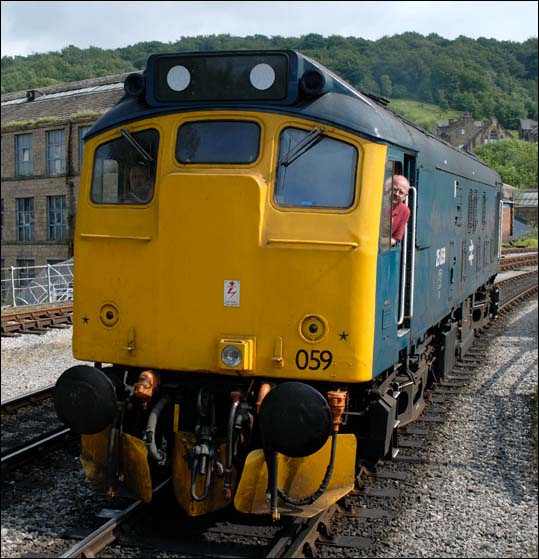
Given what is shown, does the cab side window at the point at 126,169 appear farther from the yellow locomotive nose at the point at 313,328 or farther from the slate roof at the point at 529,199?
the slate roof at the point at 529,199

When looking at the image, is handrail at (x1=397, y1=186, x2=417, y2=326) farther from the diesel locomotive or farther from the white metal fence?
the white metal fence

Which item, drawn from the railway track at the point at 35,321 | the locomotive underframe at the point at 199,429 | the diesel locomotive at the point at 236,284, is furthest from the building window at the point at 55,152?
the locomotive underframe at the point at 199,429

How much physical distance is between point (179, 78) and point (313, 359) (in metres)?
2.42

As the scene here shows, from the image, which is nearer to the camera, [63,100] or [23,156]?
[63,100]

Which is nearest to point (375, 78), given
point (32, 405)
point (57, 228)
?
point (57, 228)

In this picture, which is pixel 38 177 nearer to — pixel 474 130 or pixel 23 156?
pixel 23 156

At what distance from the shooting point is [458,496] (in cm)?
705

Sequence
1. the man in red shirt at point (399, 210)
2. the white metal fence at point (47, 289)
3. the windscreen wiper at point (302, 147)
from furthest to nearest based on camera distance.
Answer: the white metal fence at point (47, 289)
the man in red shirt at point (399, 210)
the windscreen wiper at point (302, 147)

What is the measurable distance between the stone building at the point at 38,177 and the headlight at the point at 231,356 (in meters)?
24.7

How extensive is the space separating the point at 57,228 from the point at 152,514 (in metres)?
27.2

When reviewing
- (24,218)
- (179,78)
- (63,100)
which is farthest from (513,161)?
(24,218)

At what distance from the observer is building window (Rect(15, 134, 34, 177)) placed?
3341 centimetres

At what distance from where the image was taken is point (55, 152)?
32.5 meters

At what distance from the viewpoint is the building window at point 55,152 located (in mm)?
31547
